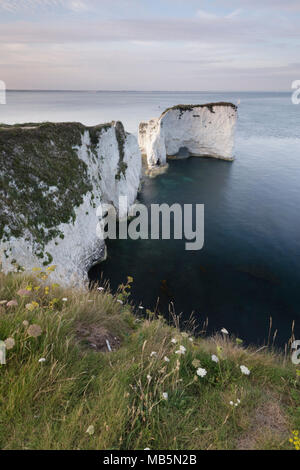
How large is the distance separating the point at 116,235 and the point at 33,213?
11.0m

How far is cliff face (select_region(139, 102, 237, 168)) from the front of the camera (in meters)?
42.5

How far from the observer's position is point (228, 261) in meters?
20.6

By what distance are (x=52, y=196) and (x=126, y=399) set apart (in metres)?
13.8

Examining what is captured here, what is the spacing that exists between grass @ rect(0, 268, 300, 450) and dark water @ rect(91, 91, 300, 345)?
38.7 ft

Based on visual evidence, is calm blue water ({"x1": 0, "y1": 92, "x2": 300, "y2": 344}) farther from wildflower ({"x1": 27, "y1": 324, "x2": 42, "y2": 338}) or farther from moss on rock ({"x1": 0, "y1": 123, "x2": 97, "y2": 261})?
wildflower ({"x1": 27, "y1": 324, "x2": 42, "y2": 338})

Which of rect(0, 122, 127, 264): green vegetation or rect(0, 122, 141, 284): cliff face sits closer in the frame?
rect(0, 122, 141, 284): cliff face

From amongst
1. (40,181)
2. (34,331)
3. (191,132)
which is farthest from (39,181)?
(191,132)

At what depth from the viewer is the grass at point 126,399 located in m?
2.53

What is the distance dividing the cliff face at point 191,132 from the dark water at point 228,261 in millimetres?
7845

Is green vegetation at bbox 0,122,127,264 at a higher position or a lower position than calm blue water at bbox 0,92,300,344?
higher

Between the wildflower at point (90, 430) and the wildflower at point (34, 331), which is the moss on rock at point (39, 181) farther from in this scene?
the wildflower at point (90, 430)

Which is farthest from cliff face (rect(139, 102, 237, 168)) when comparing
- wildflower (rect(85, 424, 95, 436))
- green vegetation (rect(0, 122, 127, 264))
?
wildflower (rect(85, 424, 95, 436))

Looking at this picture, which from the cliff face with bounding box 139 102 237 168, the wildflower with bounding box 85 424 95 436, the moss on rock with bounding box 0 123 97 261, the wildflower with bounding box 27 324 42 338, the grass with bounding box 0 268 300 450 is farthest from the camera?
the cliff face with bounding box 139 102 237 168

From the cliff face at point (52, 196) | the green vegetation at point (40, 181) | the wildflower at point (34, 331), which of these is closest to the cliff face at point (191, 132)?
the cliff face at point (52, 196)
